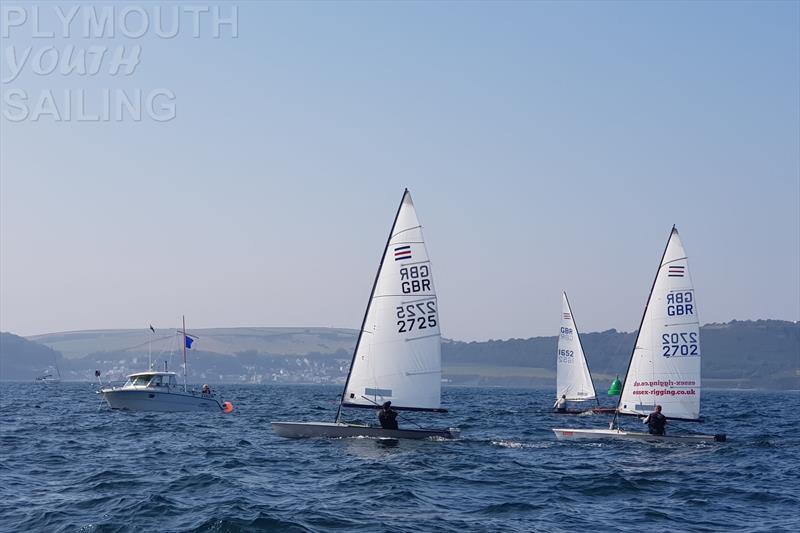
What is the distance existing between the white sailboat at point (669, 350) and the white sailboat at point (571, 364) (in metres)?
26.0

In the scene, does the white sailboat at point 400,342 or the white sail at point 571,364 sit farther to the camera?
the white sail at point 571,364

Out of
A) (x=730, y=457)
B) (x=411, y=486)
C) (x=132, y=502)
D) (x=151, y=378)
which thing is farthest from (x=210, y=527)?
(x=151, y=378)

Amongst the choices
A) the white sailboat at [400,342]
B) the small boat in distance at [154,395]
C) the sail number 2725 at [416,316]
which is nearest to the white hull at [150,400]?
the small boat in distance at [154,395]

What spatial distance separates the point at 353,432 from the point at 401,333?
4145 mm

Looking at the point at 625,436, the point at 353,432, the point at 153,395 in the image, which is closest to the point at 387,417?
the point at 353,432

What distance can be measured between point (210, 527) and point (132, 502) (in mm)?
3518

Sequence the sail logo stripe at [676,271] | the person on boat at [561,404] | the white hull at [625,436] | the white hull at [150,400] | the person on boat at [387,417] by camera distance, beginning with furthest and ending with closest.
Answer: the person on boat at [561,404] < the white hull at [150,400] < the sail logo stripe at [676,271] < the white hull at [625,436] < the person on boat at [387,417]

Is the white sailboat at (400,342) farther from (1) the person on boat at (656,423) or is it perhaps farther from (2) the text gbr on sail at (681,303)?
(2) the text gbr on sail at (681,303)

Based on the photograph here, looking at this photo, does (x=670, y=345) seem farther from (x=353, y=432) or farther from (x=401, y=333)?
(x=353, y=432)

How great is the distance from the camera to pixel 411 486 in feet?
85.3

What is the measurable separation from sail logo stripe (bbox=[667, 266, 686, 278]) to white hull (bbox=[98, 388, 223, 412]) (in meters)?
33.8

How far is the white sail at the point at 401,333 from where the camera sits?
35.5 metres

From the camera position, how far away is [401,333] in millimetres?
35844

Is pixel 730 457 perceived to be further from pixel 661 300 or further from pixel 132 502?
pixel 132 502
